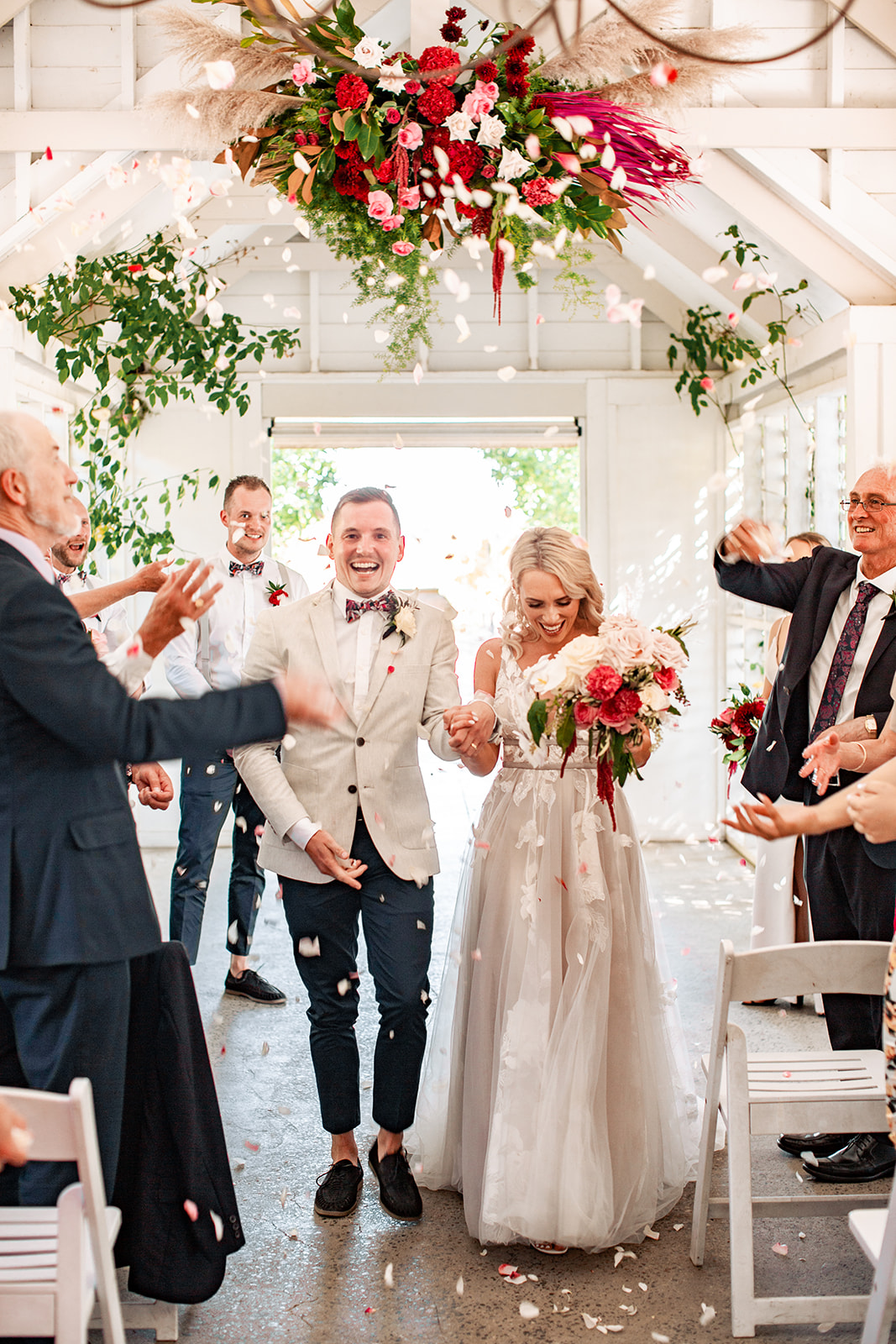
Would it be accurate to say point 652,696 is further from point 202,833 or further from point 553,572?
point 202,833

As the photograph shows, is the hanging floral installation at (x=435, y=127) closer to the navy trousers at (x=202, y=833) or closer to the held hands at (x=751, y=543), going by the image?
the held hands at (x=751, y=543)

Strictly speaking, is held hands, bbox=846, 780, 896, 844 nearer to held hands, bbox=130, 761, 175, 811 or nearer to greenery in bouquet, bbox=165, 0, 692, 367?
greenery in bouquet, bbox=165, 0, 692, 367

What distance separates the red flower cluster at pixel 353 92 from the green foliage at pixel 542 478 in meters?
4.35

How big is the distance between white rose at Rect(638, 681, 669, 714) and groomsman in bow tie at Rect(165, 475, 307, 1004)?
2.13 m

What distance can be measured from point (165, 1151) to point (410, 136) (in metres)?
2.55

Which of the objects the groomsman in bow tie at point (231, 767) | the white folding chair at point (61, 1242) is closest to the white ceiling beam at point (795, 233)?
the groomsman in bow tie at point (231, 767)

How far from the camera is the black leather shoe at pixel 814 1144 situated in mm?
3197

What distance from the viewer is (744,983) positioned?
2.36 m

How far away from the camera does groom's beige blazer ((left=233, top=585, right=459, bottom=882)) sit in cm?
284

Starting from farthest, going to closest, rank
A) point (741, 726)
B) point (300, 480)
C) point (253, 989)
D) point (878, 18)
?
point (300, 480), point (253, 989), point (878, 18), point (741, 726)

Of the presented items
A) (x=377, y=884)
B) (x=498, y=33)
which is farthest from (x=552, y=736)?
(x=498, y=33)

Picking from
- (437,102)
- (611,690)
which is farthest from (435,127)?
(611,690)

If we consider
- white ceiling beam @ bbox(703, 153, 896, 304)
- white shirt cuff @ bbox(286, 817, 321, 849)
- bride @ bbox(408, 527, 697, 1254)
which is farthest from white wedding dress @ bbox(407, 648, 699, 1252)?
white ceiling beam @ bbox(703, 153, 896, 304)

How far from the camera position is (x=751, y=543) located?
3.23 metres
